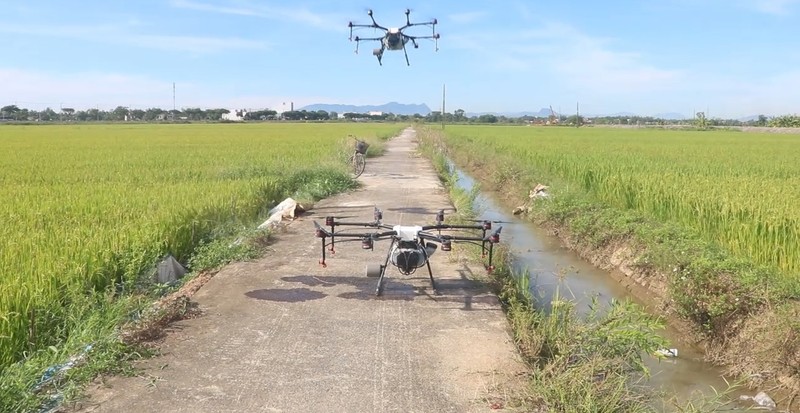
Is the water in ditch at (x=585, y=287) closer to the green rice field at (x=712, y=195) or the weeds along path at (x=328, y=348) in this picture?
the green rice field at (x=712, y=195)

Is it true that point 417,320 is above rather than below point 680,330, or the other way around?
above

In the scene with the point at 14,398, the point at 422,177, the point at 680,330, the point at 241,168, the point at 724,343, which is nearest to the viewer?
the point at 14,398

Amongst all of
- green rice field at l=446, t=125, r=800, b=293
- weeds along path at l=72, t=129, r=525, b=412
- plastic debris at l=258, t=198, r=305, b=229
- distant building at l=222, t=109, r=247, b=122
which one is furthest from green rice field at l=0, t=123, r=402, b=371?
distant building at l=222, t=109, r=247, b=122

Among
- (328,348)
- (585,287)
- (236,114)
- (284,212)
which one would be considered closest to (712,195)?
(585,287)

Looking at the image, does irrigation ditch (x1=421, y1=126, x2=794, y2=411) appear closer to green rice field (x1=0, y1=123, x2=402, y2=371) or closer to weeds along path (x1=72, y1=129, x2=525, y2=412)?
weeds along path (x1=72, y1=129, x2=525, y2=412)

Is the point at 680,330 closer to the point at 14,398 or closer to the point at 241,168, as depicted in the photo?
the point at 14,398

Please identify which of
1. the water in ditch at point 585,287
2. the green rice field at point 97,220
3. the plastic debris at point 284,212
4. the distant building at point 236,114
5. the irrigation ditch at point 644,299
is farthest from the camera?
the distant building at point 236,114

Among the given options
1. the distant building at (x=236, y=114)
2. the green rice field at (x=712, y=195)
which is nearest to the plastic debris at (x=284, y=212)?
the green rice field at (x=712, y=195)

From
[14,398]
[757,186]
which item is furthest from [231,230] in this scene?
[757,186]
